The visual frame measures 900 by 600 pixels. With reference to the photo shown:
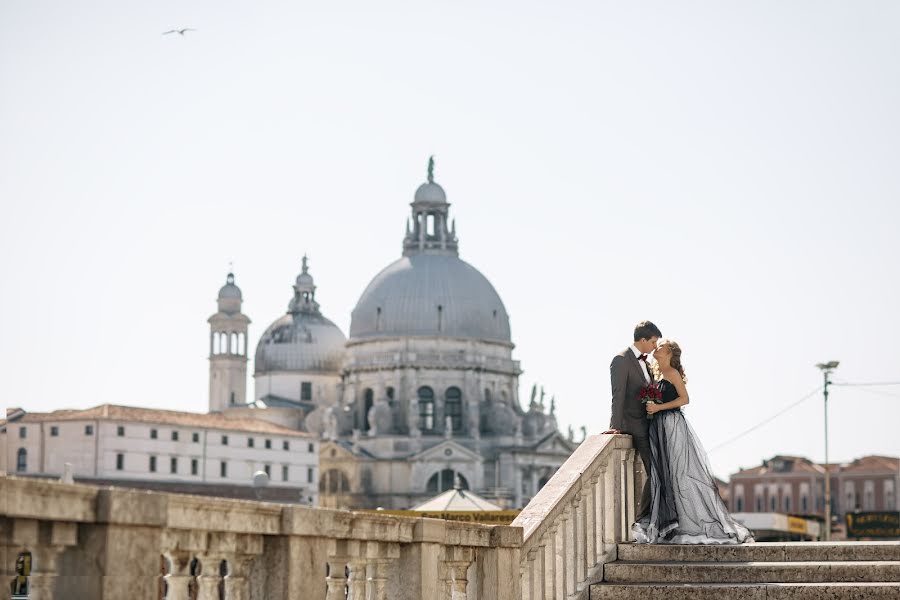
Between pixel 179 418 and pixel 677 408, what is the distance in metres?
82.4

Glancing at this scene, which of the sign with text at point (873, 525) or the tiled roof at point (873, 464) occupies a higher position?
the tiled roof at point (873, 464)

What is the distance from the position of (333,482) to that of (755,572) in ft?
305

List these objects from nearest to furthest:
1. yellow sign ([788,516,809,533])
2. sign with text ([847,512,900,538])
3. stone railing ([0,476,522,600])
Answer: stone railing ([0,476,522,600]) → yellow sign ([788,516,809,533]) → sign with text ([847,512,900,538])

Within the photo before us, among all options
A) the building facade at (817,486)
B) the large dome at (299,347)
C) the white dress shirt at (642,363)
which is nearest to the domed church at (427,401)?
the large dome at (299,347)

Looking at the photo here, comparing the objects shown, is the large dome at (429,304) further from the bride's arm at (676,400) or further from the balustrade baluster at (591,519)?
the balustrade baluster at (591,519)

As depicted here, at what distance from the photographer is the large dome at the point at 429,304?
4178 inches

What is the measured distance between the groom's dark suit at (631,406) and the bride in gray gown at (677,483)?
64 millimetres

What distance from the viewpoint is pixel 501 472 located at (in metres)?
103

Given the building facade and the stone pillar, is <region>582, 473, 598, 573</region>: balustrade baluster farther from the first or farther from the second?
the building facade

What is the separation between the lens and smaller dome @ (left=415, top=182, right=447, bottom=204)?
111 meters

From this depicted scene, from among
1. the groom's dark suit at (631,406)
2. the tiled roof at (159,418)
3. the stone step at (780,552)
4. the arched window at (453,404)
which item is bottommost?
the stone step at (780,552)

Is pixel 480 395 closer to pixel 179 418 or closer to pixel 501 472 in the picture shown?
pixel 501 472

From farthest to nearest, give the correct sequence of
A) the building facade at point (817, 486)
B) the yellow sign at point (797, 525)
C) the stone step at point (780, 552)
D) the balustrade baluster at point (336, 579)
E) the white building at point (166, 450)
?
1. the building facade at point (817, 486)
2. the white building at point (166, 450)
3. the yellow sign at point (797, 525)
4. the stone step at point (780, 552)
5. the balustrade baluster at point (336, 579)

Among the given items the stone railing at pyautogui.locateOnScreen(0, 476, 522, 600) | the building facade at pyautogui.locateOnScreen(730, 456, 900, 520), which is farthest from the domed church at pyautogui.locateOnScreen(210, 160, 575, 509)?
the stone railing at pyautogui.locateOnScreen(0, 476, 522, 600)
